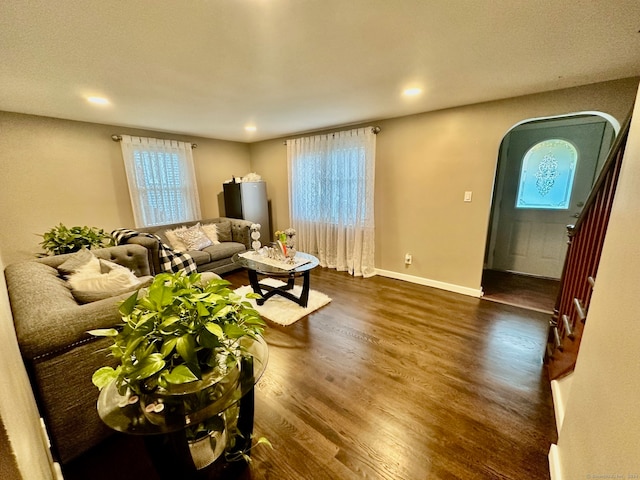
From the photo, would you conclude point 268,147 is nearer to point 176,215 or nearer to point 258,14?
point 176,215

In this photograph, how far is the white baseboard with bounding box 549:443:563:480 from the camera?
1144 millimetres

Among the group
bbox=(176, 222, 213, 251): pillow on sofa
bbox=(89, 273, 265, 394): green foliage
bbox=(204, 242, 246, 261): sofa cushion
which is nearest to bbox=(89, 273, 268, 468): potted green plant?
bbox=(89, 273, 265, 394): green foliage

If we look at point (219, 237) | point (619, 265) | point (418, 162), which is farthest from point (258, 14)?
point (219, 237)

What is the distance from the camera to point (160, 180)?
3871 mm

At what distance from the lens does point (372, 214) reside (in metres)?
3.66

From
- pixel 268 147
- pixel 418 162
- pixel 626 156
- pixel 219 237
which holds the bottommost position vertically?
pixel 219 237

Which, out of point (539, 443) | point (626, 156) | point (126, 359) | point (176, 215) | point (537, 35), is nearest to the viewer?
point (126, 359)

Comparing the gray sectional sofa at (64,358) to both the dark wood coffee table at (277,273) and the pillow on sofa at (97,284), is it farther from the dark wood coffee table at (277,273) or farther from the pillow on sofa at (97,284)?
the dark wood coffee table at (277,273)

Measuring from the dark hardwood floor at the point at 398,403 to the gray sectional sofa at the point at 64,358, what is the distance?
0.21 metres

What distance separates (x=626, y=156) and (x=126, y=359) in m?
2.00

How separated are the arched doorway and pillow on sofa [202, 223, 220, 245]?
154 inches

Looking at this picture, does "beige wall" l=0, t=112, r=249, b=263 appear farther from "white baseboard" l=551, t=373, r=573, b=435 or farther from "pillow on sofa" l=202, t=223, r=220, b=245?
"white baseboard" l=551, t=373, r=573, b=435

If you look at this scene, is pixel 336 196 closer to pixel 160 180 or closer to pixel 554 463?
pixel 160 180

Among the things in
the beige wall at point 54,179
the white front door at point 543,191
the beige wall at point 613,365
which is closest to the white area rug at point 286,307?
the beige wall at point 613,365
